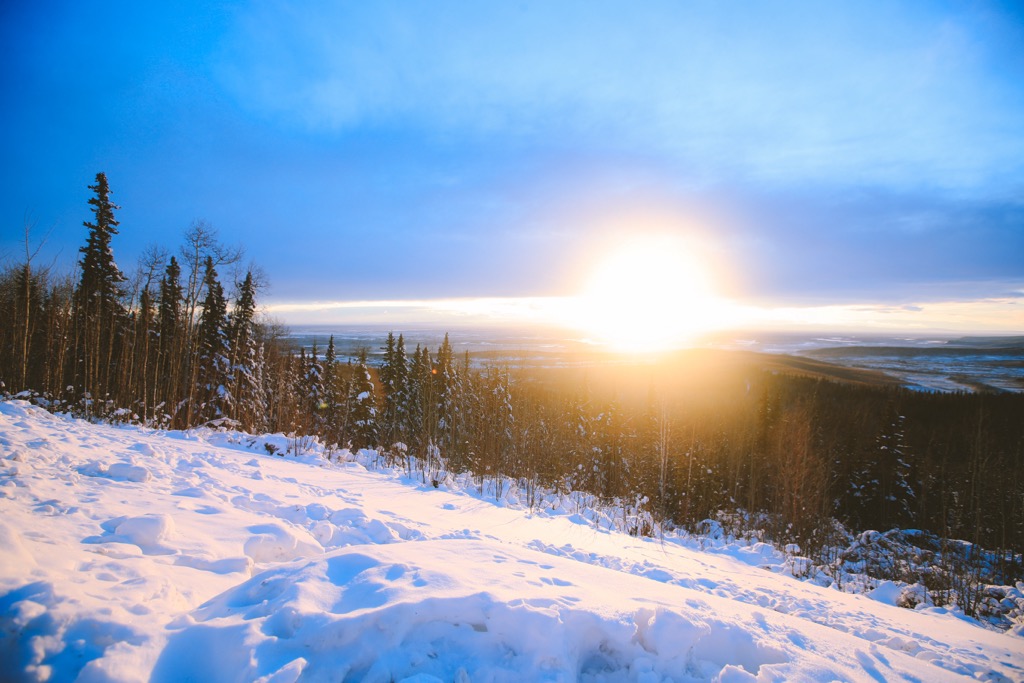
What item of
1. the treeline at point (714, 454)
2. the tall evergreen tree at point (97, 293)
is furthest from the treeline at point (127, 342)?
the treeline at point (714, 454)

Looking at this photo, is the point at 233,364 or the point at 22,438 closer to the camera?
the point at 22,438

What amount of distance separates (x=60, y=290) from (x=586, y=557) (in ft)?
132

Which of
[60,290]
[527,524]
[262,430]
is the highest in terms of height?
[60,290]

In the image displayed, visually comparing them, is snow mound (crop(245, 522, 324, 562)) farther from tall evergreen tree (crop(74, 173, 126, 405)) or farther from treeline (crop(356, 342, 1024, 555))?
tall evergreen tree (crop(74, 173, 126, 405))

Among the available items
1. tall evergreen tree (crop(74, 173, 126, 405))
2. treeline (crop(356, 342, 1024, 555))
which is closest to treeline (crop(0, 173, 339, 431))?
tall evergreen tree (crop(74, 173, 126, 405))

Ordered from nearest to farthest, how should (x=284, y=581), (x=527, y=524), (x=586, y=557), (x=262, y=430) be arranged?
(x=284, y=581), (x=586, y=557), (x=527, y=524), (x=262, y=430)

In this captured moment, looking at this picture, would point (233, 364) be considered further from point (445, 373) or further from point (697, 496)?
point (697, 496)

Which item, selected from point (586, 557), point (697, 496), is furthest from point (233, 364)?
point (697, 496)

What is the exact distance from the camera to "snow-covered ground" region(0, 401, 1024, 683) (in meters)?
2.70

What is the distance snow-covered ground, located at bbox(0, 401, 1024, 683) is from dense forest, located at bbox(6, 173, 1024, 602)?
800 cm

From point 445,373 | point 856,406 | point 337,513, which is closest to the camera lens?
point 337,513

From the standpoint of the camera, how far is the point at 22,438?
6.74m

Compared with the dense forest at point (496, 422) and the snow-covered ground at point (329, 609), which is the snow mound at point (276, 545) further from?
the dense forest at point (496, 422)

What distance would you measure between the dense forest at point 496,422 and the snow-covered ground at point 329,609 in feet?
26.2
